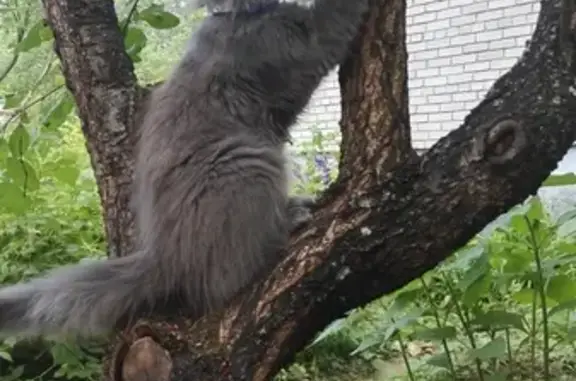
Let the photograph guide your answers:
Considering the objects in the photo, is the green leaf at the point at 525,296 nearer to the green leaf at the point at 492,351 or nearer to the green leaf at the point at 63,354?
the green leaf at the point at 492,351

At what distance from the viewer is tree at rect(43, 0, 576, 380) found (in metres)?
1.26

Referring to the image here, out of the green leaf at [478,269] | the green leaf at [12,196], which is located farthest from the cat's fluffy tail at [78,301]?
the green leaf at [478,269]

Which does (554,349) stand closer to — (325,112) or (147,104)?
(147,104)

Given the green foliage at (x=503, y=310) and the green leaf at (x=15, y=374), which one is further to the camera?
the green leaf at (x=15, y=374)

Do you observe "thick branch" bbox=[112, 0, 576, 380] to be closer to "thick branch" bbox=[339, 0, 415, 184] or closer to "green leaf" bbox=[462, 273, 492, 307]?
"thick branch" bbox=[339, 0, 415, 184]

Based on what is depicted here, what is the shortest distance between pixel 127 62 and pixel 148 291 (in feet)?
1.70

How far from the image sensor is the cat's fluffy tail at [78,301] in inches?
60.2

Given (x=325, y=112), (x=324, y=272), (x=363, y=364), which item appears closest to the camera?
(x=324, y=272)

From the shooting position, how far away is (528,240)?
69.4 inches

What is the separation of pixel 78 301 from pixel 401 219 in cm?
64

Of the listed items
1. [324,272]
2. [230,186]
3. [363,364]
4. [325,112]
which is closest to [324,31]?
[230,186]

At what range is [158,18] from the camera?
1.92 metres

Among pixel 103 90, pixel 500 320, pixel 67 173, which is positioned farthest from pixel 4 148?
pixel 500 320

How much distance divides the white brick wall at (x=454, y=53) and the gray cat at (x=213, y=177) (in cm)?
274
